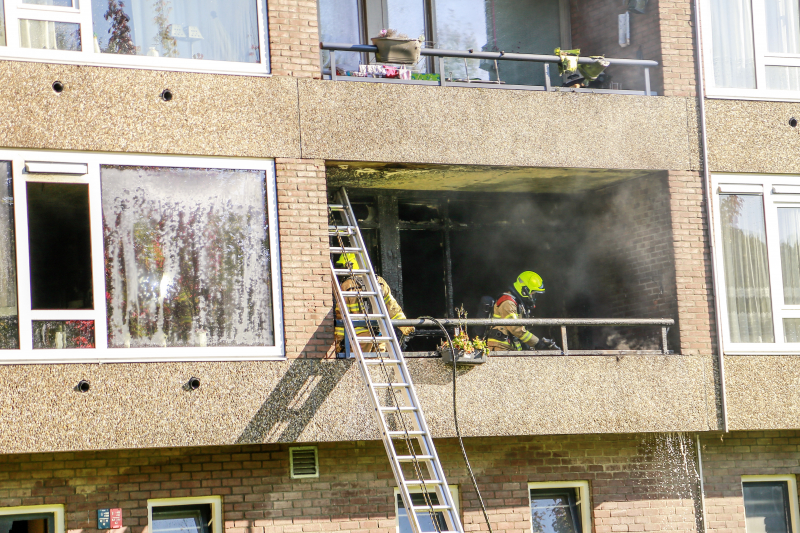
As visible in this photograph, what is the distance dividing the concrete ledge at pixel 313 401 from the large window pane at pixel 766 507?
1294mm

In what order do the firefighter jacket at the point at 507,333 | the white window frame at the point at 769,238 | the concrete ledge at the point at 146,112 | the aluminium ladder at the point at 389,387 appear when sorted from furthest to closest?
the white window frame at the point at 769,238, the firefighter jacket at the point at 507,333, the concrete ledge at the point at 146,112, the aluminium ladder at the point at 389,387

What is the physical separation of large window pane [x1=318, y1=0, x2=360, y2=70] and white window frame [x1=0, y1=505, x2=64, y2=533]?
5464 mm

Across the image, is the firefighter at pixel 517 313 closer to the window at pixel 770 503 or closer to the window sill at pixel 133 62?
the window at pixel 770 503

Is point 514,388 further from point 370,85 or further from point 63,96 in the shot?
point 63,96

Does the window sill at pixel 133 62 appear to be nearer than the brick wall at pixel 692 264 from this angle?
Yes

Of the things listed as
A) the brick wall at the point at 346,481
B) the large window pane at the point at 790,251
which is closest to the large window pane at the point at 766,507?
the brick wall at the point at 346,481

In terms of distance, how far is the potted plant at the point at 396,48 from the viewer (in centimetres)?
1071

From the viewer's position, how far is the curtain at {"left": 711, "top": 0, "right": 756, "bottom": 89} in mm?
11781

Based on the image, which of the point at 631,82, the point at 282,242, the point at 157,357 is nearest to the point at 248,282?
the point at 282,242

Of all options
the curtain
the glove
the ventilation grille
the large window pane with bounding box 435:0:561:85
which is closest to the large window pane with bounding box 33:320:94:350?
the ventilation grille

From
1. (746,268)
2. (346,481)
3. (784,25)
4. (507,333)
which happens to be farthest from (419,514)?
(784,25)

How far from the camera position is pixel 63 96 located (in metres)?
9.44

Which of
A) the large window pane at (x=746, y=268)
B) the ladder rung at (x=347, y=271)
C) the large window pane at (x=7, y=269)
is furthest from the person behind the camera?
the large window pane at (x=746, y=268)

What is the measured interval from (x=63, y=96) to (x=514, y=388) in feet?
16.4
